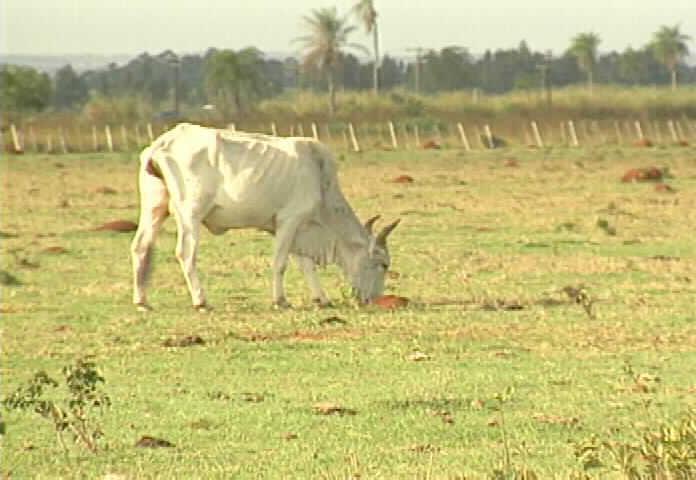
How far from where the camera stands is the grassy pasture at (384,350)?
11.8m

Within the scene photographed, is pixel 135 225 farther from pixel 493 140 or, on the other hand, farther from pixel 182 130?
pixel 493 140

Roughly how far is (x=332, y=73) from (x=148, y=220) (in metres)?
71.6

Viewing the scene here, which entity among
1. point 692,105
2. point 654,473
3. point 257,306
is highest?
point 654,473

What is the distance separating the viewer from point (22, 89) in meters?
80.5

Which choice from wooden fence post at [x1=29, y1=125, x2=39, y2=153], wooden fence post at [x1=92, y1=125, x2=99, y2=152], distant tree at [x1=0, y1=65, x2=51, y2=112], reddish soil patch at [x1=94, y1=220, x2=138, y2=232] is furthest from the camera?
distant tree at [x1=0, y1=65, x2=51, y2=112]

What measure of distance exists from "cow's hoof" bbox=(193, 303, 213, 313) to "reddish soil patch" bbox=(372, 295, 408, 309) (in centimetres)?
167

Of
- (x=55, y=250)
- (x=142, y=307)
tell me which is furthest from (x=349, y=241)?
(x=55, y=250)

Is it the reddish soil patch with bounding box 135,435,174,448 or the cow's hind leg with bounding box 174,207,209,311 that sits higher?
the reddish soil patch with bounding box 135,435,174,448

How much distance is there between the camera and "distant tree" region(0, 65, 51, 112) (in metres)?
79.2

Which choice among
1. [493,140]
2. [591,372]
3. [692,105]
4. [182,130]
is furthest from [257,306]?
[692,105]

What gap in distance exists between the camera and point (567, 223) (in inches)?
1142

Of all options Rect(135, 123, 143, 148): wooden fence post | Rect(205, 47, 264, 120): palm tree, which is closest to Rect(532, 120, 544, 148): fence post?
Rect(135, 123, 143, 148): wooden fence post

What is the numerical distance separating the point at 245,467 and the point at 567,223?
18253 millimetres

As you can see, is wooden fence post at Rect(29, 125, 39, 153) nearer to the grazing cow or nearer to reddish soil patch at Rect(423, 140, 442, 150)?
reddish soil patch at Rect(423, 140, 442, 150)
